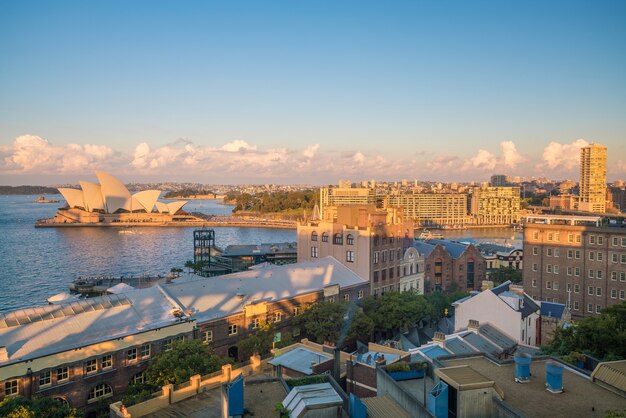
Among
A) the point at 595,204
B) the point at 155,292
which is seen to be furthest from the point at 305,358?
the point at 595,204

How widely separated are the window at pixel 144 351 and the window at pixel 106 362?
4.46 ft

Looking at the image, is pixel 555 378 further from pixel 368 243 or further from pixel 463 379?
pixel 368 243

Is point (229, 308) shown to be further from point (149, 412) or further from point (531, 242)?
point (531, 242)

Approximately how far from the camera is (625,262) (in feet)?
130

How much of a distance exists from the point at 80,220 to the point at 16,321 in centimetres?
13896

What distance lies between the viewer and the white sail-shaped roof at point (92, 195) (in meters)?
150

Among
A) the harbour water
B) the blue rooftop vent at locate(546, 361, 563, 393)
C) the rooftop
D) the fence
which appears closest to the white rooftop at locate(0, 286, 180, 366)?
the fence

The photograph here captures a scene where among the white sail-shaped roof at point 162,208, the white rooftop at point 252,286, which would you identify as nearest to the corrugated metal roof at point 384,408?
the white rooftop at point 252,286

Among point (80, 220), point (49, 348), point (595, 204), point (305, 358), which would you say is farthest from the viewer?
point (595, 204)

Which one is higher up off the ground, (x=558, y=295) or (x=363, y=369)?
(x=363, y=369)

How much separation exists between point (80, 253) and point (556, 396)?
9467 cm

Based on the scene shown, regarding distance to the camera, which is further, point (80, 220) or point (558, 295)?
point (80, 220)

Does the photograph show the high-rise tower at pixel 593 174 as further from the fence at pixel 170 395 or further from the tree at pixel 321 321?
the fence at pixel 170 395

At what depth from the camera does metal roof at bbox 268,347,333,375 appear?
58.2 feet
